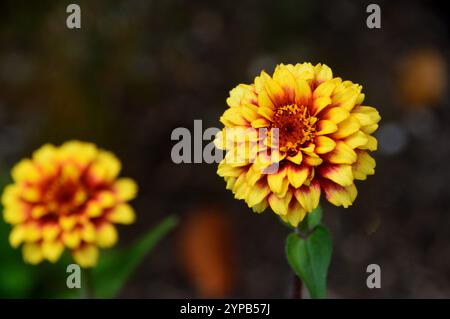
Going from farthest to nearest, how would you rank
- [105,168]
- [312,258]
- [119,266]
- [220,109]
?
[220,109] → [119,266] → [105,168] → [312,258]

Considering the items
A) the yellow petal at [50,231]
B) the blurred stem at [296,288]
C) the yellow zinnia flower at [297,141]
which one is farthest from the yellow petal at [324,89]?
the yellow petal at [50,231]

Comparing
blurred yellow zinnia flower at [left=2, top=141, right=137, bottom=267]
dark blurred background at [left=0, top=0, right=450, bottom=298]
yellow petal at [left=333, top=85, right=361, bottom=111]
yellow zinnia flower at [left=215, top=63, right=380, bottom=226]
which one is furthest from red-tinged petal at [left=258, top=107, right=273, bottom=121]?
dark blurred background at [left=0, top=0, right=450, bottom=298]

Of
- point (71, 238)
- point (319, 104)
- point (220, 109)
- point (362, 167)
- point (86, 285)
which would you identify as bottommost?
point (86, 285)

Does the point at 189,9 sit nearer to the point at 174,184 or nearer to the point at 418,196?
the point at 174,184

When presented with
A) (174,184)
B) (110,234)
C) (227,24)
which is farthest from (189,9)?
(110,234)

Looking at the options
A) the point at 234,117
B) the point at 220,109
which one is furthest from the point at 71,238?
the point at 220,109

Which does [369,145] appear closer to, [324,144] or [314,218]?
[324,144]
